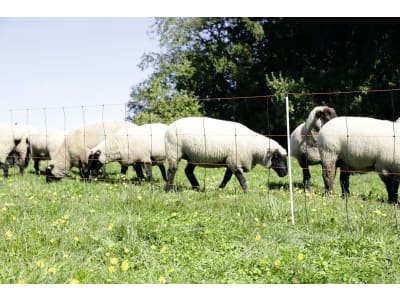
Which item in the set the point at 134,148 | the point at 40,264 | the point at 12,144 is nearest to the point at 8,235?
the point at 40,264

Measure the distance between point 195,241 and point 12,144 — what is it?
32.4 ft

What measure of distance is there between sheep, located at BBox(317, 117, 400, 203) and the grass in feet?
3.15

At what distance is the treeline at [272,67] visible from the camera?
63.2 feet

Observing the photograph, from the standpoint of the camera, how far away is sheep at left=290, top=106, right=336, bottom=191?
9758mm

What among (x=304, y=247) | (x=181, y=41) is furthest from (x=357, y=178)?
(x=181, y=41)

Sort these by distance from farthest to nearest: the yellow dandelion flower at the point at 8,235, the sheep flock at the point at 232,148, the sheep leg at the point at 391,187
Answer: the sheep flock at the point at 232,148 < the sheep leg at the point at 391,187 < the yellow dandelion flower at the point at 8,235

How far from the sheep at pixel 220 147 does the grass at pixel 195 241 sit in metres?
1.86

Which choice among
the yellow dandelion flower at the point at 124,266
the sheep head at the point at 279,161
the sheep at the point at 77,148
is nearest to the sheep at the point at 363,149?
the sheep head at the point at 279,161

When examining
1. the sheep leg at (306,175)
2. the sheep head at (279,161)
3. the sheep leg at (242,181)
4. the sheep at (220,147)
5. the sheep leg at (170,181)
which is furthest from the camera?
the sheep leg at (306,175)

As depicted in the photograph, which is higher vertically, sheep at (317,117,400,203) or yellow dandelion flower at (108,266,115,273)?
sheep at (317,117,400,203)

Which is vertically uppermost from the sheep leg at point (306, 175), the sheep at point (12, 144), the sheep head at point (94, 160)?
the sheep at point (12, 144)

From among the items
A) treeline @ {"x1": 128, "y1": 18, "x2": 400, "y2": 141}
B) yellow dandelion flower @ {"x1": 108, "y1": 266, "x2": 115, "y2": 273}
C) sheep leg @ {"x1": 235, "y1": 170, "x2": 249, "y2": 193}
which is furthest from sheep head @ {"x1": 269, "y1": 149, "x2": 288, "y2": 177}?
treeline @ {"x1": 128, "y1": 18, "x2": 400, "y2": 141}

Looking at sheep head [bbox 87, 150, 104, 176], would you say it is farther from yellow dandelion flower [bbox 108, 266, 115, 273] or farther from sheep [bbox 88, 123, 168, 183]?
→ yellow dandelion flower [bbox 108, 266, 115, 273]

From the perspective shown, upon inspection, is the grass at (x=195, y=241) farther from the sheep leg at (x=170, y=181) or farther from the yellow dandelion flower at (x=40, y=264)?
the sheep leg at (x=170, y=181)
